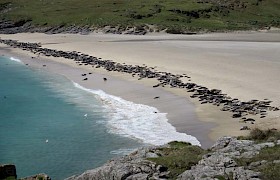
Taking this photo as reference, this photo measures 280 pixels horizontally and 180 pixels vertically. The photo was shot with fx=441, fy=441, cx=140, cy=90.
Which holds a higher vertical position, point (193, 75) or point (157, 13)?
point (157, 13)

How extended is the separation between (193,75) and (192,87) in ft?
22.9

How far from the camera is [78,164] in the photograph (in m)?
23.8

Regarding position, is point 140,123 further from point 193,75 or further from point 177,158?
point 193,75

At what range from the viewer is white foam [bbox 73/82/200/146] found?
2680 cm

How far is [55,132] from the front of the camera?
101 feet

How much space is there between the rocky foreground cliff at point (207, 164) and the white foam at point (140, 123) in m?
9.35

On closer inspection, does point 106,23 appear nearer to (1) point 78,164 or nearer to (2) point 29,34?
(2) point 29,34

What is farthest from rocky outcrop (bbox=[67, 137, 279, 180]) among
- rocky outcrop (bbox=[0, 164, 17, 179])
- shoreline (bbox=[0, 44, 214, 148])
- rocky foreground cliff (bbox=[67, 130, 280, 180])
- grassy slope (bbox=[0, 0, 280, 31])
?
grassy slope (bbox=[0, 0, 280, 31])

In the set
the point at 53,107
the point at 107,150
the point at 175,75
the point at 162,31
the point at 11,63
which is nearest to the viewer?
the point at 107,150

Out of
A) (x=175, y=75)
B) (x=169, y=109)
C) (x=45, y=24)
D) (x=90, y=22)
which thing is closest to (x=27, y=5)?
(x=45, y=24)

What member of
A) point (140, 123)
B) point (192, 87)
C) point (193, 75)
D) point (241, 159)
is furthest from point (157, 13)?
point (241, 159)

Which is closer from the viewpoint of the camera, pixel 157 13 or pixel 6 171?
pixel 6 171

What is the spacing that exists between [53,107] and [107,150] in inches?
577

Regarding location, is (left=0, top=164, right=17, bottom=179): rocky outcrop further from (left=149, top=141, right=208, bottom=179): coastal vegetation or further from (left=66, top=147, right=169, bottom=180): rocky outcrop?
(left=149, top=141, right=208, bottom=179): coastal vegetation
